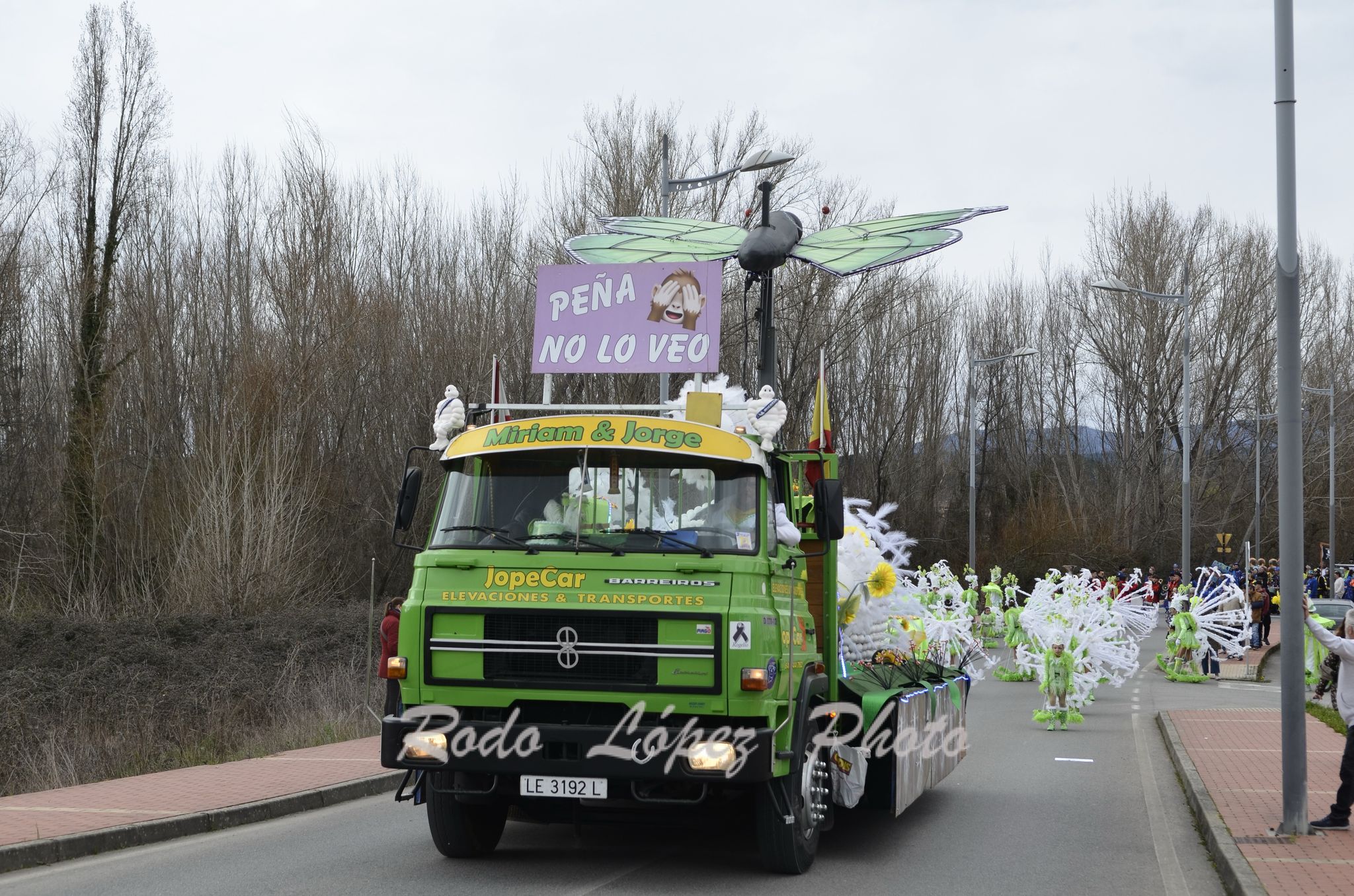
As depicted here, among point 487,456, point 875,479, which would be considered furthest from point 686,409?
point 875,479

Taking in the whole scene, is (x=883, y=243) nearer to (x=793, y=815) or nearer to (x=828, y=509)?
(x=828, y=509)

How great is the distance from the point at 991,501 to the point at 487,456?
197 ft

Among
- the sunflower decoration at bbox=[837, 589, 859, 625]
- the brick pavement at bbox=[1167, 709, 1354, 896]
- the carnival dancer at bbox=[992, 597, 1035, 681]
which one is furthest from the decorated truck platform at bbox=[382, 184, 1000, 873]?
the carnival dancer at bbox=[992, 597, 1035, 681]

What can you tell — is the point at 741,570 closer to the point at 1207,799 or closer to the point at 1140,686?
the point at 1207,799

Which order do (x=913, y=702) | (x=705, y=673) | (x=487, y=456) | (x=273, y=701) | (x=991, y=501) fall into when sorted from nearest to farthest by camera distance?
(x=705, y=673), (x=487, y=456), (x=913, y=702), (x=273, y=701), (x=991, y=501)

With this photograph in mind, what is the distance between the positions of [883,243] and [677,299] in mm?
3238

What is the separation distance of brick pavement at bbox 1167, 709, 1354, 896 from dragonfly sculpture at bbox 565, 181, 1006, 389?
5.43 metres

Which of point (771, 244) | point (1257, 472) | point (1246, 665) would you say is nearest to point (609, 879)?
point (771, 244)

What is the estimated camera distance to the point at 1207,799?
1131cm

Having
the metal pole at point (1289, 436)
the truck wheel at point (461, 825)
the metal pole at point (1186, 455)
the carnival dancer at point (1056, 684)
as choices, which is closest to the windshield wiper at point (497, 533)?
the truck wheel at point (461, 825)

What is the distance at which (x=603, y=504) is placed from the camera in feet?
26.9

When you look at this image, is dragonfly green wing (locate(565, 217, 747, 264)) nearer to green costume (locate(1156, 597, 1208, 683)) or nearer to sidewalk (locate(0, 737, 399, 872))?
sidewalk (locate(0, 737, 399, 872))

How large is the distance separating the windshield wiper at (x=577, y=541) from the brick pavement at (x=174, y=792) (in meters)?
3.88

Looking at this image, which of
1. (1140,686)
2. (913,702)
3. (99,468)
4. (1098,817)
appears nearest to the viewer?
(913,702)
